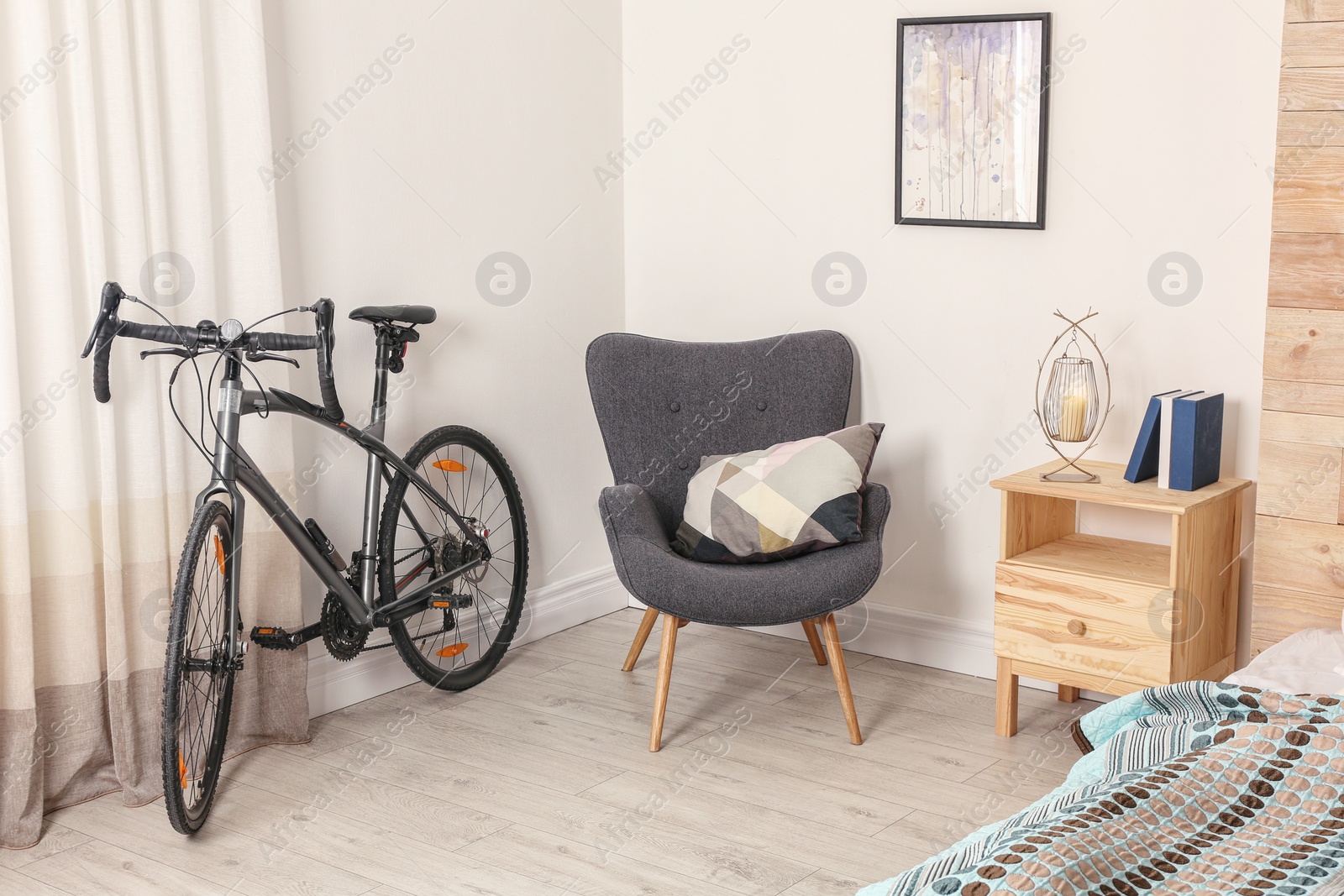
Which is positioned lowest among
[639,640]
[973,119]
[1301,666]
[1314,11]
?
[639,640]

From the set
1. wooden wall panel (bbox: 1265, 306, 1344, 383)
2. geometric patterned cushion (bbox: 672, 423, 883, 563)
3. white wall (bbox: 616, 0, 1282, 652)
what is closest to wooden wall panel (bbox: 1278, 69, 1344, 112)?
white wall (bbox: 616, 0, 1282, 652)

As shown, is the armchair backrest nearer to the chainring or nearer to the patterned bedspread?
the chainring

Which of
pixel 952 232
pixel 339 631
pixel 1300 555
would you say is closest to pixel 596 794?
pixel 339 631

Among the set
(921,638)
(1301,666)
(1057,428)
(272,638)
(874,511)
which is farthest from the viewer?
(921,638)

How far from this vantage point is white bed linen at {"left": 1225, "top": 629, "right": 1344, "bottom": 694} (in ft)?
6.97

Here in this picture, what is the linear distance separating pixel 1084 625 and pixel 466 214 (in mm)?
1939

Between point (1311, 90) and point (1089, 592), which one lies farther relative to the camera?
point (1089, 592)

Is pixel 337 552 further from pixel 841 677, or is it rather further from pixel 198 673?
pixel 841 677

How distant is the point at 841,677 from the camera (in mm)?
2861

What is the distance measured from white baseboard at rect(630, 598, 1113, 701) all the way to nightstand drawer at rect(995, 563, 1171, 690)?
41cm

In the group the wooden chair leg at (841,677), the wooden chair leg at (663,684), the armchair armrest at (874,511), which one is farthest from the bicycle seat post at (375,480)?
the armchair armrest at (874,511)

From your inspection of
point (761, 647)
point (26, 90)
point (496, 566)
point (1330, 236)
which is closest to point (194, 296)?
point (26, 90)

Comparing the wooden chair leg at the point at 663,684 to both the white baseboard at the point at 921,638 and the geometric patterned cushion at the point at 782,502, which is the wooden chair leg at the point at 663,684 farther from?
the white baseboard at the point at 921,638

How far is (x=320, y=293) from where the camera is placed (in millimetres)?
2996
